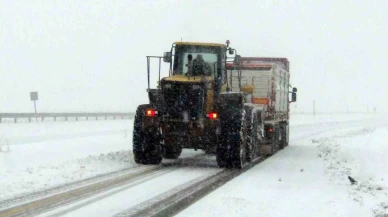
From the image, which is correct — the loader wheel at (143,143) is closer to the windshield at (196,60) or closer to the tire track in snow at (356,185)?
the windshield at (196,60)

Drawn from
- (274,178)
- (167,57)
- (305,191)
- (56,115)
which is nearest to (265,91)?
(167,57)

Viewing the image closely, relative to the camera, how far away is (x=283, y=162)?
Answer: 17656 millimetres

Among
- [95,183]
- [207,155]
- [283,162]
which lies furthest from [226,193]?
[207,155]

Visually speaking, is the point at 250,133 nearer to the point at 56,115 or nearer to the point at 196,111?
the point at 196,111

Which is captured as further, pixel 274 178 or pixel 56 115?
pixel 56 115

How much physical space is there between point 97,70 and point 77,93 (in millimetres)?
13148

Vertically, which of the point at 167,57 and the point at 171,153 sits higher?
the point at 167,57

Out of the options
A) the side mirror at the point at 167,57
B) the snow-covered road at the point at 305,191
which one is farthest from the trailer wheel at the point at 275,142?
the side mirror at the point at 167,57

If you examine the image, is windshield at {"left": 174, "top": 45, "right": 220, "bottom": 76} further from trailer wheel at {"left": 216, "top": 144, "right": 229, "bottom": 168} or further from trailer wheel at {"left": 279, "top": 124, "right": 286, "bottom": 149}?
trailer wheel at {"left": 279, "top": 124, "right": 286, "bottom": 149}

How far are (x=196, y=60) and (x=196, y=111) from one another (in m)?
1.46

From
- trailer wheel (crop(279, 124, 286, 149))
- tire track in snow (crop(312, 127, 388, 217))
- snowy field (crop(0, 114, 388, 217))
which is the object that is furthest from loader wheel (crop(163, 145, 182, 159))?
trailer wheel (crop(279, 124, 286, 149))

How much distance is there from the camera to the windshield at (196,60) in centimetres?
1616

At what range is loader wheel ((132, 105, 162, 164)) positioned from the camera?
16375 millimetres

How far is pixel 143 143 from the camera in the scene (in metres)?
16.4
